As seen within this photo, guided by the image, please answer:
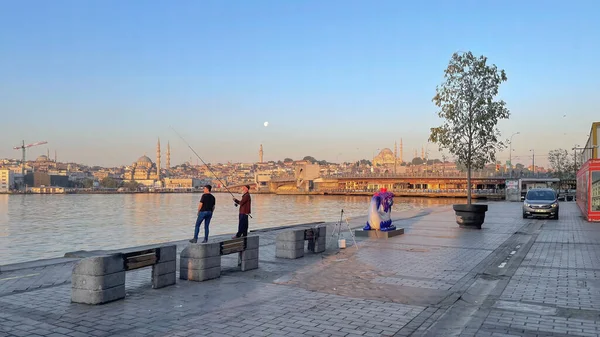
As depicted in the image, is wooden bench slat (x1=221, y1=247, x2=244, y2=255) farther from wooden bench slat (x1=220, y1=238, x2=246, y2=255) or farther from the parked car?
the parked car

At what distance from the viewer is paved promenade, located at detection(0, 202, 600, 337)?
6117mm

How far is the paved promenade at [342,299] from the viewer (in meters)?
6.12

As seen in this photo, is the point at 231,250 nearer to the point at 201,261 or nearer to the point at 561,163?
the point at 201,261

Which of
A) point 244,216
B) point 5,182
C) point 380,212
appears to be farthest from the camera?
point 5,182

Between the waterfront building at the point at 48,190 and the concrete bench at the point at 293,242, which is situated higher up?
the concrete bench at the point at 293,242

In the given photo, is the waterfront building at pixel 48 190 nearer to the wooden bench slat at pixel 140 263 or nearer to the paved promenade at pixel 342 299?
the paved promenade at pixel 342 299

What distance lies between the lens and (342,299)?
7.68 metres

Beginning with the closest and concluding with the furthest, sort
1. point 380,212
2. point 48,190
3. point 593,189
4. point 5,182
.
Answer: point 380,212, point 593,189, point 48,190, point 5,182

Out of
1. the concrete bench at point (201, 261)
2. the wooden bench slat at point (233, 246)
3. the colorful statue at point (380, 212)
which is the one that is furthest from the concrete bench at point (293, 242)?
the colorful statue at point (380, 212)

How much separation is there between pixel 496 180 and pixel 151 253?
116 metres

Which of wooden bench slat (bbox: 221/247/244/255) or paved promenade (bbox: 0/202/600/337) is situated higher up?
wooden bench slat (bbox: 221/247/244/255)

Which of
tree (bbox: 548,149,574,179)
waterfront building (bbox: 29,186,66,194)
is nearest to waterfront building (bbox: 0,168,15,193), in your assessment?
waterfront building (bbox: 29,186,66,194)

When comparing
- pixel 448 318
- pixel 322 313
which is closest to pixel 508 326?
pixel 448 318

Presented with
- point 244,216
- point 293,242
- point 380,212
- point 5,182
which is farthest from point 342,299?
point 5,182
